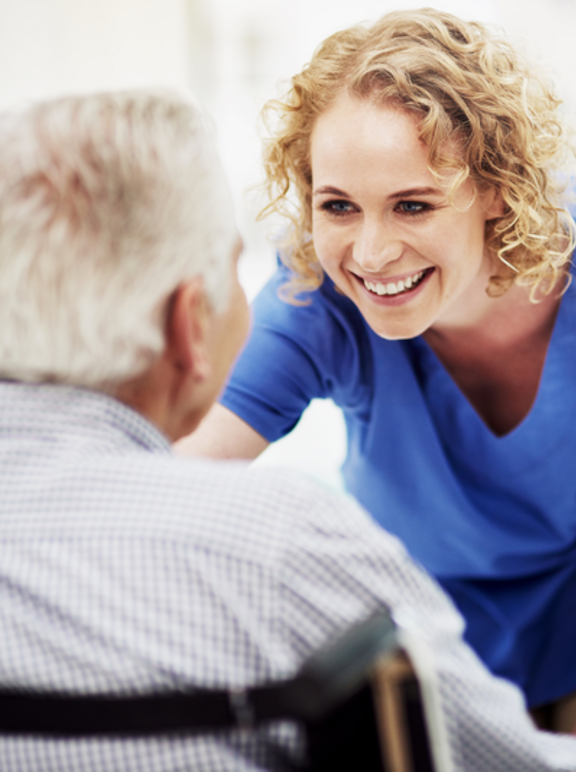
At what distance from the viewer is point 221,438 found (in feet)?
4.04

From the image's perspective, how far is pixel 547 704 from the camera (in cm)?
142

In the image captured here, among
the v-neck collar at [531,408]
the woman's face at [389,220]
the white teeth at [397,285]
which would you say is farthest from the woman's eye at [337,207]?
the v-neck collar at [531,408]

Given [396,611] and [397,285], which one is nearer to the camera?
[396,611]

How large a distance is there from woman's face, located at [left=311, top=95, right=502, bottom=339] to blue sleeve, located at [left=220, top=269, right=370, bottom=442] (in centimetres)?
9

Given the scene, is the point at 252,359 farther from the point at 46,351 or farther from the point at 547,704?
the point at 547,704

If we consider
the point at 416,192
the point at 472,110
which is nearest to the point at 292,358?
the point at 416,192

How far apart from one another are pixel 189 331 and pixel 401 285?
1.75 ft

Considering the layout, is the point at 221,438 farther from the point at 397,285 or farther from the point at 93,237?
the point at 93,237

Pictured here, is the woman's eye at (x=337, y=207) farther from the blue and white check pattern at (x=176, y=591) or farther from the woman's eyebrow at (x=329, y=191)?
the blue and white check pattern at (x=176, y=591)

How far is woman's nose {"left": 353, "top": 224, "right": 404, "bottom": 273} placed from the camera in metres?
1.06

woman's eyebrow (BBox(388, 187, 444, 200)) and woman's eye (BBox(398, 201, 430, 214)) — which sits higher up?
woman's eyebrow (BBox(388, 187, 444, 200))

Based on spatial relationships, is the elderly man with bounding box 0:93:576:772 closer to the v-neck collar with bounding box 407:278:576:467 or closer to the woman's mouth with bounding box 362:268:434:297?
the woman's mouth with bounding box 362:268:434:297

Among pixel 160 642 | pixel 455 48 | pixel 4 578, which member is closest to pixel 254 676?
pixel 160 642

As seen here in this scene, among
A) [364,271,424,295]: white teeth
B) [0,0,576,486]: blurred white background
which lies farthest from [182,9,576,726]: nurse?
[0,0,576,486]: blurred white background
